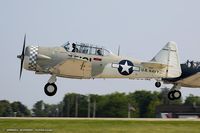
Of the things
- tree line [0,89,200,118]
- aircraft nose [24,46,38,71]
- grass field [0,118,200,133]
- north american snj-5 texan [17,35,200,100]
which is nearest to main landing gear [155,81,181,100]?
grass field [0,118,200,133]

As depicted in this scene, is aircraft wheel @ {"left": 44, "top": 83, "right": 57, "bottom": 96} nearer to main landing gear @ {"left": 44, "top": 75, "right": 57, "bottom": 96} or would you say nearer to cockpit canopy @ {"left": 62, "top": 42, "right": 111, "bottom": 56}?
main landing gear @ {"left": 44, "top": 75, "right": 57, "bottom": 96}

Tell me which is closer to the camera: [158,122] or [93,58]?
[93,58]

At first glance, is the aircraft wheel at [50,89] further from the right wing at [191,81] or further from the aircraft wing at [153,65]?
the right wing at [191,81]

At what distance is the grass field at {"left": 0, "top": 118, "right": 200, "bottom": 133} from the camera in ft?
91.9

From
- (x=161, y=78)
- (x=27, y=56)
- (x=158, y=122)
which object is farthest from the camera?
(x=158, y=122)

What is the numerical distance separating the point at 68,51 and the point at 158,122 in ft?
26.8

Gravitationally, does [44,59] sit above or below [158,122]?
above

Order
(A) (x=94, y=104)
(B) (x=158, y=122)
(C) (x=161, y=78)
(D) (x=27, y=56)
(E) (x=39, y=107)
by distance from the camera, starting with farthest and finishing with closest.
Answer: (E) (x=39, y=107), (A) (x=94, y=104), (B) (x=158, y=122), (C) (x=161, y=78), (D) (x=27, y=56)

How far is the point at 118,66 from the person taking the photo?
28938 mm

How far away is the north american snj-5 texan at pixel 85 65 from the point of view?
91.2 ft

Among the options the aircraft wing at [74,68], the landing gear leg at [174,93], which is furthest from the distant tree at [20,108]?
the aircraft wing at [74,68]

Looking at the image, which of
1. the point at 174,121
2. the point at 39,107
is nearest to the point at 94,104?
the point at 39,107

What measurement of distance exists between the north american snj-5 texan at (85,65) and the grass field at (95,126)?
2129 mm

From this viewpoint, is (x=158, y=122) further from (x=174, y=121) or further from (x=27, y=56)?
(x=27, y=56)
